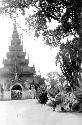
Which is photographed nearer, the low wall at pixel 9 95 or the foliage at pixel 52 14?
the foliage at pixel 52 14

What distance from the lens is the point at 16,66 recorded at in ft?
188

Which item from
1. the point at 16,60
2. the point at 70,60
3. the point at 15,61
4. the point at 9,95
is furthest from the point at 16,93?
the point at 70,60

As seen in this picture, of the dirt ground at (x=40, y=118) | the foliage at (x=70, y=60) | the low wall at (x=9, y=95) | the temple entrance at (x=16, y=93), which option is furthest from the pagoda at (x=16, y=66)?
the dirt ground at (x=40, y=118)

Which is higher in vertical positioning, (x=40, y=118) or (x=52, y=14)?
(x=52, y=14)

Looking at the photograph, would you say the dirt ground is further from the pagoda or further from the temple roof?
the temple roof

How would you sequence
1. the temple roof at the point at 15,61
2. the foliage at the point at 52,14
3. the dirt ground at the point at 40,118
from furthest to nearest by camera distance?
the temple roof at the point at 15,61 < the foliage at the point at 52,14 < the dirt ground at the point at 40,118

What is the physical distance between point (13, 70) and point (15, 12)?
137 feet

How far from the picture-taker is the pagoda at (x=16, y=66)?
186ft

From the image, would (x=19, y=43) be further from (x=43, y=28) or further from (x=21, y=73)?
(x=43, y=28)

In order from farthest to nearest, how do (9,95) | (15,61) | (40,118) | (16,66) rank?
(15,61)
(16,66)
(9,95)
(40,118)

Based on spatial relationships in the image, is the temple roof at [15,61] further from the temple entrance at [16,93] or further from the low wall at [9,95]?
the low wall at [9,95]

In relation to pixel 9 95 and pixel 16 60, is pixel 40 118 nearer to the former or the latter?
pixel 9 95

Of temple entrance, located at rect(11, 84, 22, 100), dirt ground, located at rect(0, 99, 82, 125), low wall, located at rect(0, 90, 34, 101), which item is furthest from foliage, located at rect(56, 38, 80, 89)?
temple entrance, located at rect(11, 84, 22, 100)

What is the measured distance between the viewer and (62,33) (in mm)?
17906
